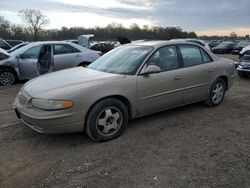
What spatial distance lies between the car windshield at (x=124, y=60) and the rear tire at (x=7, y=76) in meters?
5.12

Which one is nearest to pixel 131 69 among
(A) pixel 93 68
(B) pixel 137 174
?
(A) pixel 93 68

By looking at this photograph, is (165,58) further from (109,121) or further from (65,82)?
(65,82)

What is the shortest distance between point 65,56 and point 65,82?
5.47 m

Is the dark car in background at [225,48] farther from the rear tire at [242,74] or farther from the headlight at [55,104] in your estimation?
the headlight at [55,104]

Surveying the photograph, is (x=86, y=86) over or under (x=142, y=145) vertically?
over

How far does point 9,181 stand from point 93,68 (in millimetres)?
2645

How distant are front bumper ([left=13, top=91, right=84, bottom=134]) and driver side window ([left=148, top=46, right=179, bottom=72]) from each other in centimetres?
172

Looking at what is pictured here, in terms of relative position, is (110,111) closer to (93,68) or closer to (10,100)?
(93,68)

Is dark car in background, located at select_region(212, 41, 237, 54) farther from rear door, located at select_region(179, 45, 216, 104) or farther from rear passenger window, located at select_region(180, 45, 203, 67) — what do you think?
rear passenger window, located at select_region(180, 45, 203, 67)

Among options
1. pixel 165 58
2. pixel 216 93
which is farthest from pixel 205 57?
pixel 165 58

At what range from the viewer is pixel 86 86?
13.9 feet

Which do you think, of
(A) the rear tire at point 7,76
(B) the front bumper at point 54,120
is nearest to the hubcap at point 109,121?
(B) the front bumper at point 54,120

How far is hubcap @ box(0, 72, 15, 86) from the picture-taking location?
9453 mm

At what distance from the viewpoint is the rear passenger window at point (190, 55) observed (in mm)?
5599
